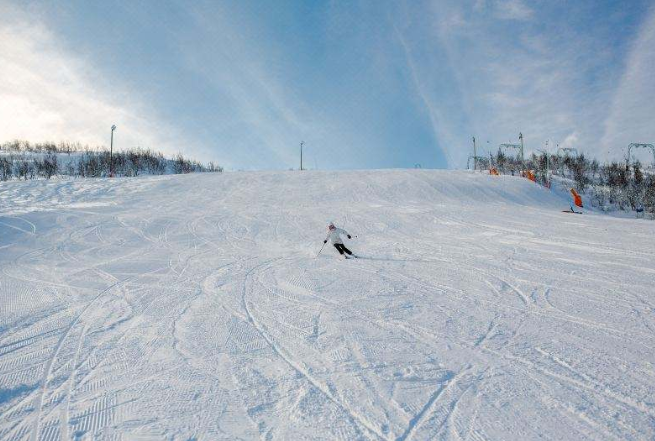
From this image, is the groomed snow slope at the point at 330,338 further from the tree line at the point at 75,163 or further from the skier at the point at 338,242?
the tree line at the point at 75,163

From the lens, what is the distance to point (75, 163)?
58938 millimetres

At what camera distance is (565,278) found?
7.17 meters

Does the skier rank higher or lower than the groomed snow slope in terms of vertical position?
higher

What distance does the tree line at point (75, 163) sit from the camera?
5096cm

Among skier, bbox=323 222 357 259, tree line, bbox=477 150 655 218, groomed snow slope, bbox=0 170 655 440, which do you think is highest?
tree line, bbox=477 150 655 218

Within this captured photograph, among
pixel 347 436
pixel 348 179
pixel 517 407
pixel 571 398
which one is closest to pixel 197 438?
pixel 347 436

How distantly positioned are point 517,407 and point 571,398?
57cm

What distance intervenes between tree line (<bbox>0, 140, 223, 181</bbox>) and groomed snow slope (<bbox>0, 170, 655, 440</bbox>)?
→ 48.5 m

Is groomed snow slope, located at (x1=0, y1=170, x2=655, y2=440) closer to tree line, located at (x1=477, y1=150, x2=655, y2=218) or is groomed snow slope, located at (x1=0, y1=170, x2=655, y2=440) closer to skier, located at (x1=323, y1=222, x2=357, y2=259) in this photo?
skier, located at (x1=323, y1=222, x2=357, y2=259)

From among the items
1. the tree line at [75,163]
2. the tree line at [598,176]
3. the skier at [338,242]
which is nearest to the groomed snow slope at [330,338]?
the skier at [338,242]

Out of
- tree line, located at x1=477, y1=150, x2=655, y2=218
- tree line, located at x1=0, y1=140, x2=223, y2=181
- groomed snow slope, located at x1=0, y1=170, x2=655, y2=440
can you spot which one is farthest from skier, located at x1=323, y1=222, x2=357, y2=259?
tree line, located at x1=0, y1=140, x2=223, y2=181

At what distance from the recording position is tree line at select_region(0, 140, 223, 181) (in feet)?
167

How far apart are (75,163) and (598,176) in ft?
268

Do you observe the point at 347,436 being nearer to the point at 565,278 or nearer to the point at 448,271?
the point at 448,271
